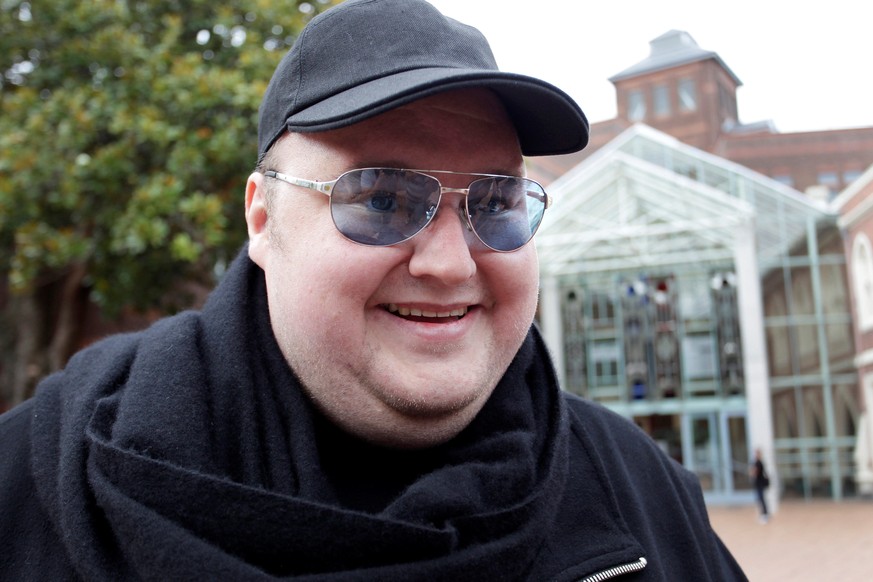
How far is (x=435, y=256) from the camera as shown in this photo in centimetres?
143

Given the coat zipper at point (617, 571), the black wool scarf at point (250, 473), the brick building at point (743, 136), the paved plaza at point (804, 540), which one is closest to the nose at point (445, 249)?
the black wool scarf at point (250, 473)

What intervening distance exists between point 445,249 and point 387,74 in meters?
0.33

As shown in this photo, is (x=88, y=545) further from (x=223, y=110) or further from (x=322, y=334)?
(x=223, y=110)

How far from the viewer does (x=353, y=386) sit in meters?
1.45

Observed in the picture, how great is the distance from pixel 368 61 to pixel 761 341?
20155mm

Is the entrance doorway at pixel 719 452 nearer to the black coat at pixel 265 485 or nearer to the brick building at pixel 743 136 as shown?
the brick building at pixel 743 136

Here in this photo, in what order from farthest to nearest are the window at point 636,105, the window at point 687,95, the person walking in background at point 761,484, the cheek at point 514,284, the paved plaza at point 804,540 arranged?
the window at point 636,105 → the window at point 687,95 → the person walking in background at point 761,484 → the paved plaza at point 804,540 → the cheek at point 514,284

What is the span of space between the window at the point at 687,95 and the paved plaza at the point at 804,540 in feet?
44.3

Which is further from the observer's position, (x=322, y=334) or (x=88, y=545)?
(x=322, y=334)

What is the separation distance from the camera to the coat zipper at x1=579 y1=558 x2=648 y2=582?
153cm

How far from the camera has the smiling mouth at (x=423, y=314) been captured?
1.46 meters

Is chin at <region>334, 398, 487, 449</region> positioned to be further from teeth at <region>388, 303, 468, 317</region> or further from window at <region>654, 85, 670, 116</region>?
window at <region>654, 85, 670, 116</region>

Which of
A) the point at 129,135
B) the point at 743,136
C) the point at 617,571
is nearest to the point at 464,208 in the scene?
the point at 617,571

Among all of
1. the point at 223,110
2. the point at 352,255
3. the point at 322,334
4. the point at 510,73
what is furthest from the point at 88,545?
the point at 223,110
